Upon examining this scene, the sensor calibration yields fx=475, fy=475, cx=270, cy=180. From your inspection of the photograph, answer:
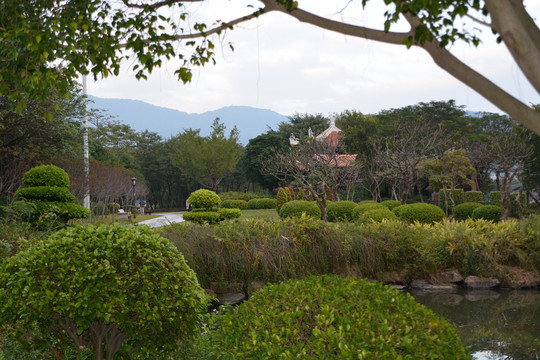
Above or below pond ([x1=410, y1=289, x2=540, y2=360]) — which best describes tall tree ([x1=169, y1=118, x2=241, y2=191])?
above

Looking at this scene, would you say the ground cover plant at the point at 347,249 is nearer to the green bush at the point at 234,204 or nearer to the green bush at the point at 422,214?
the green bush at the point at 422,214

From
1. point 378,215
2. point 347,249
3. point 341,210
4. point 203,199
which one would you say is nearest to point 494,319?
point 347,249

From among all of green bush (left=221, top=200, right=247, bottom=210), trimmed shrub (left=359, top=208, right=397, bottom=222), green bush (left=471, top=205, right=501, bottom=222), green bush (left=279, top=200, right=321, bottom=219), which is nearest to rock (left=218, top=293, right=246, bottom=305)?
trimmed shrub (left=359, top=208, right=397, bottom=222)

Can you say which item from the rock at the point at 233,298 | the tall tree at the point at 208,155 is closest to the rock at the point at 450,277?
the rock at the point at 233,298

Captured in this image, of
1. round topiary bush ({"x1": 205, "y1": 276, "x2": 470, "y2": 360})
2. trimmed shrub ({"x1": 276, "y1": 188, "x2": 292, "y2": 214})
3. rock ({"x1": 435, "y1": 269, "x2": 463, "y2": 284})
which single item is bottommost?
rock ({"x1": 435, "y1": 269, "x2": 463, "y2": 284})

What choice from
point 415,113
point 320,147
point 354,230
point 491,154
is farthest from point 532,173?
point 354,230

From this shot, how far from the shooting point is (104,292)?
139 inches

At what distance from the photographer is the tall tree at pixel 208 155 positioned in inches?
1718

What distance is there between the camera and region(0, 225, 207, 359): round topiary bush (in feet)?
11.7

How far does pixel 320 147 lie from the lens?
958 inches

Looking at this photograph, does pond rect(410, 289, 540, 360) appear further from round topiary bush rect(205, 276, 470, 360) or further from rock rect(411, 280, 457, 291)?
round topiary bush rect(205, 276, 470, 360)

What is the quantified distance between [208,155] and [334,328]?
4104 centimetres

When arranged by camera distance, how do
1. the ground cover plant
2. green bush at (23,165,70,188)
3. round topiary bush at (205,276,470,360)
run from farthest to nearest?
1. green bush at (23,165,70,188)
2. the ground cover plant
3. round topiary bush at (205,276,470,360)

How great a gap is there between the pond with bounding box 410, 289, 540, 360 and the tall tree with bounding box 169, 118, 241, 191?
35259mm
